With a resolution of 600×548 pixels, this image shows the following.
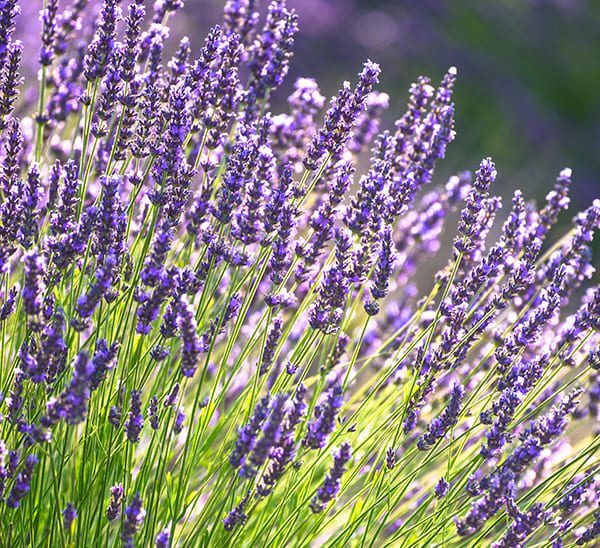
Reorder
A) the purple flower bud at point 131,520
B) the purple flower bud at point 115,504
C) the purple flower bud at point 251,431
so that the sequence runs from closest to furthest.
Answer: the purple flower bud at point 251,431 → the purple flower bud at point 131,520 → the purple flower bud at point 115,504

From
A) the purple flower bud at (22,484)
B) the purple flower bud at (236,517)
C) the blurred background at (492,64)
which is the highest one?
the blurred background at (492,64)

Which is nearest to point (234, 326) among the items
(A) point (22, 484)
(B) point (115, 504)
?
(B) point (115, 504)

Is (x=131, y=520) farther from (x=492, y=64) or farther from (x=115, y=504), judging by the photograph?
(x=492, y=64)

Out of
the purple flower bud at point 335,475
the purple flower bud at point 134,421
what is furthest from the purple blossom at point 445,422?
the purple flower bud at point 134,421

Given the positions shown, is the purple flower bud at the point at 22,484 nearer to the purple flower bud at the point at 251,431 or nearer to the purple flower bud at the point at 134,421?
the purple flower bud at the point at 134,421

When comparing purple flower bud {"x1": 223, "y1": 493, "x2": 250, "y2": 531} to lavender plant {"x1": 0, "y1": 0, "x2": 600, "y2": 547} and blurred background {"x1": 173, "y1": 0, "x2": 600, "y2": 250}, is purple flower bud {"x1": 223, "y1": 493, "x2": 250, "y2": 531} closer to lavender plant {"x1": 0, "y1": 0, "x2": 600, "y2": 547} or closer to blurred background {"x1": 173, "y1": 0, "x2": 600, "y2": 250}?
lavender plant {"x1": 0, "y1": 0, "x2": 600, "y2": 547}

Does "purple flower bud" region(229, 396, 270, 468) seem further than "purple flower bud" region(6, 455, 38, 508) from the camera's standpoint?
No

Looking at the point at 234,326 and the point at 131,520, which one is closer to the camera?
the point at 131,520

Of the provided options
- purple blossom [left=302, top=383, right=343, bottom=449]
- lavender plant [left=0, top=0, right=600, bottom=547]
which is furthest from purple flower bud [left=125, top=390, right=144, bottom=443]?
purple blossom [left=302, top=383, right=343, bottom=449]

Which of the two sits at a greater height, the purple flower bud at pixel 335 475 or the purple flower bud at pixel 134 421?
the purple flower bud at pixel 134 421

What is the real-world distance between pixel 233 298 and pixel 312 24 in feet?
21.9

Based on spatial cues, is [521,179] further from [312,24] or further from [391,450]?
[391,450]

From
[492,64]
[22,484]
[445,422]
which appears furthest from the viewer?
[492,64]

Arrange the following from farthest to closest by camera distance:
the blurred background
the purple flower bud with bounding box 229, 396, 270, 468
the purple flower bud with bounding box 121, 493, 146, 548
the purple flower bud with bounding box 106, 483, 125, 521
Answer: the blurred background → the purple flower bud with bounding box 106, 483, 125, 521 → the purple flower bud with bounding box 121, 493, 146, 548 → the purple flower bud with bounding box 229, 396, 270, 468
